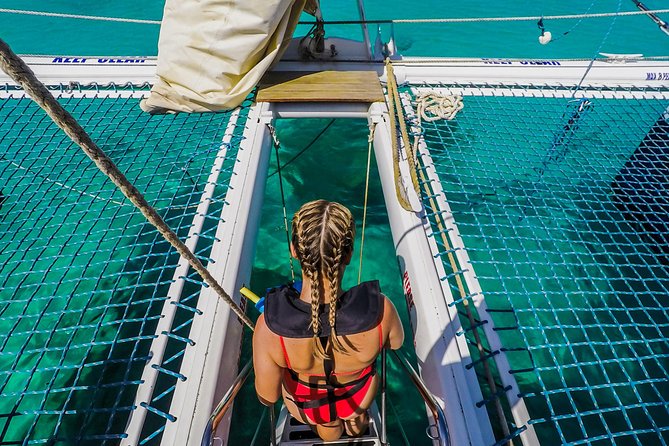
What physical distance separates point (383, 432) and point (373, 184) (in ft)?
11.3

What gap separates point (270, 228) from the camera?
171 inches

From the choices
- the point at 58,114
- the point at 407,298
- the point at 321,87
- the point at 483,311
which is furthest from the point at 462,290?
the point at 321,87

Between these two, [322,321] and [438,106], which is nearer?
[322,321]

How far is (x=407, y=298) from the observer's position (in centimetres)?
230

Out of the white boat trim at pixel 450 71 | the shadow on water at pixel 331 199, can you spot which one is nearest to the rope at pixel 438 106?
the white boat trim at pixel 450 71

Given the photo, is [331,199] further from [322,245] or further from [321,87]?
[322,245]

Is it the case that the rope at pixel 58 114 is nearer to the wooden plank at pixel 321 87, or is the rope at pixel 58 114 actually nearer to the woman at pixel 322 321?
the woman at pixel 322 321

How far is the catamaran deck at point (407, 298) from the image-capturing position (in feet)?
5.90

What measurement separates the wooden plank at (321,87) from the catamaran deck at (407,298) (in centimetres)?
10

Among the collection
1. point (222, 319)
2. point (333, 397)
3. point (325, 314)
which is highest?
point (222, 319)

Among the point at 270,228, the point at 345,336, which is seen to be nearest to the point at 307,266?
the point at 345,336

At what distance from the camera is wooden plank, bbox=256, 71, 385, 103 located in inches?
135

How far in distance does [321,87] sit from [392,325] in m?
2.84

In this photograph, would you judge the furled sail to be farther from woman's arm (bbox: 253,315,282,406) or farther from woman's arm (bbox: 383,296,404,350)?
woman's arm (bbox: 383,296,404,350)
